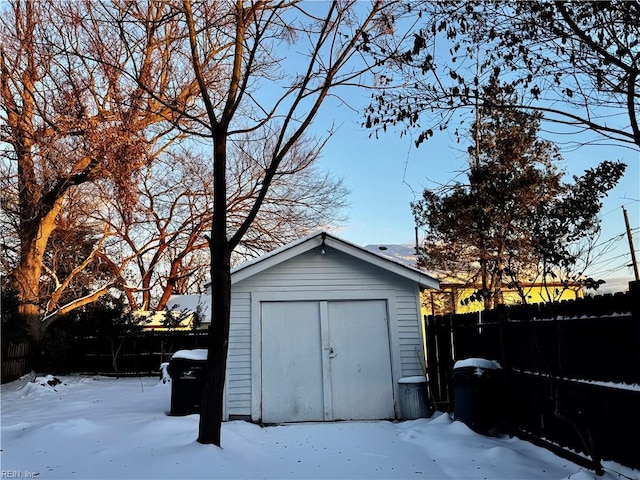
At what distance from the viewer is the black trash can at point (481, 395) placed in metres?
6.20

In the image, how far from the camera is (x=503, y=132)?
48.8 ft

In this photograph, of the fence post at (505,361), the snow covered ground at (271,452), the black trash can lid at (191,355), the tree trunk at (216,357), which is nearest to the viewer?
the snow covered ground at (271,452)

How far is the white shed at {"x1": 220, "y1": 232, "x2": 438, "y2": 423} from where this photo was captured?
7746 mm

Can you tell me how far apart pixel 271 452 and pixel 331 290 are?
3.31 m

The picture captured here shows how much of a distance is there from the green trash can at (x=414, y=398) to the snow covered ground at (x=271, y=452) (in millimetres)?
232

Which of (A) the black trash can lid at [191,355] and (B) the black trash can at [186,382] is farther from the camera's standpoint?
(A) the black trash can lid at [191,355]

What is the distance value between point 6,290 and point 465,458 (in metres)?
13.9

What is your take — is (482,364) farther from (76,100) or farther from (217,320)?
(76,100)

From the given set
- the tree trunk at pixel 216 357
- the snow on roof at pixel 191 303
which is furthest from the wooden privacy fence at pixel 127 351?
the tree trunk at pixel 216 357

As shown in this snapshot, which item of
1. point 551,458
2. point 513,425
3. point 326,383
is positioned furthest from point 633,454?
point 326,383

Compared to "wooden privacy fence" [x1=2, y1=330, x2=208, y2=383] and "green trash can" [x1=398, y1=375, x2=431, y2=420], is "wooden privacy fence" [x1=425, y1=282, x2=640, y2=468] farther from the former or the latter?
"wooden privacy fence" [x1=2, y1=330, x2=208, y2=383]

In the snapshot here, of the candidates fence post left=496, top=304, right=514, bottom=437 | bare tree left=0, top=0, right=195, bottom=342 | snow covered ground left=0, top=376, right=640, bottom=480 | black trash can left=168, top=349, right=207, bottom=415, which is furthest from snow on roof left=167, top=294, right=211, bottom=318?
fence post left=496, top=304, right=514, bottom=437

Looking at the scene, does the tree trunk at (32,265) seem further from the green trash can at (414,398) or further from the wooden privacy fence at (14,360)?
the green trash can at (414,398)

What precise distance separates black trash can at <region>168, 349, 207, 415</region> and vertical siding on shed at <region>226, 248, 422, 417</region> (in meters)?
0.60
